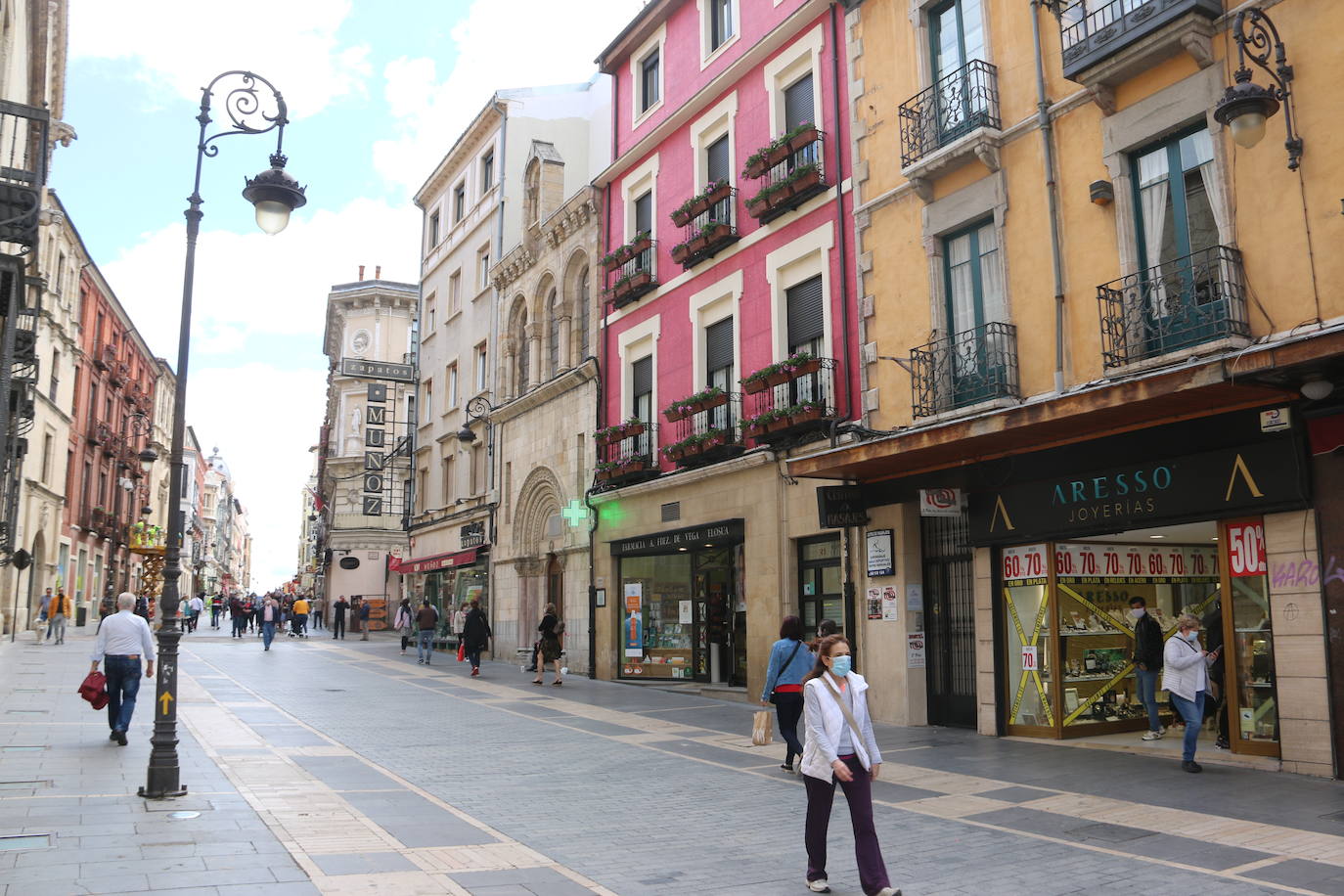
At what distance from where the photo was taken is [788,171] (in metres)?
17.5

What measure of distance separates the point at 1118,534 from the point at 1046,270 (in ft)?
11.3

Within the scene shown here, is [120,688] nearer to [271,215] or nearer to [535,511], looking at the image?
[271,215]

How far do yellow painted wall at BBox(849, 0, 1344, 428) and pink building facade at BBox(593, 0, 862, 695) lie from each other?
35.8 inches

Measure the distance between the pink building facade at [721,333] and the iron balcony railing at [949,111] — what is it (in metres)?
1.86

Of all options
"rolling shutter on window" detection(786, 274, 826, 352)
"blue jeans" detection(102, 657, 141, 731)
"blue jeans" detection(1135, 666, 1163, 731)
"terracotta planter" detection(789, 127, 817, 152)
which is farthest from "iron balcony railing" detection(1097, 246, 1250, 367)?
"blue jeans" detection(102, 657, 141, 731)

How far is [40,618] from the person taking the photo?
3103cm

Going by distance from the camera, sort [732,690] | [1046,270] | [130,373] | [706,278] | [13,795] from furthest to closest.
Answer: [130,373] → [706,278] → [732,690] → [1046,270] → [13,795]

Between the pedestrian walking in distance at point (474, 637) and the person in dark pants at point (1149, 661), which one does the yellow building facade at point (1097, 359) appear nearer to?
the person in dark pants at point (1149, 661)

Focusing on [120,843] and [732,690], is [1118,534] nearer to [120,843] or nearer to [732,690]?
[732,690]

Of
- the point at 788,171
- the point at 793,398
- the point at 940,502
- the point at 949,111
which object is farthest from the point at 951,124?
the point at 940,502

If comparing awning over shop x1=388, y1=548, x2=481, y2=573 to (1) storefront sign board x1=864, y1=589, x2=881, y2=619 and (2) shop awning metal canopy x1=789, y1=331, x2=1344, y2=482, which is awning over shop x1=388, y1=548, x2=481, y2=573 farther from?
(2) shop awning metal canopy x1=789, y1=331, x2=1344, y2=482

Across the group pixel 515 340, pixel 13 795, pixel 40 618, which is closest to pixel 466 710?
pixel 13 795

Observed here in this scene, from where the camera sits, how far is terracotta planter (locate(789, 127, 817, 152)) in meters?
17.0

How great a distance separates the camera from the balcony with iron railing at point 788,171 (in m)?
17.0
